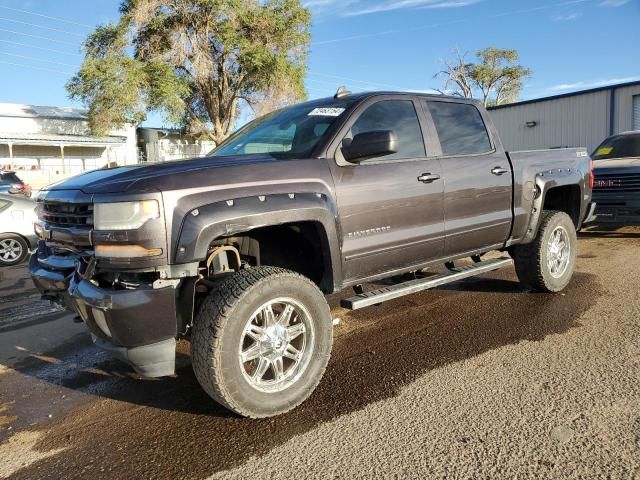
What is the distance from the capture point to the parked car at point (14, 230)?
29.3 ft

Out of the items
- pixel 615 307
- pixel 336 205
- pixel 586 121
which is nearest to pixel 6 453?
pixel 336 205

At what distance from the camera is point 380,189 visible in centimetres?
375

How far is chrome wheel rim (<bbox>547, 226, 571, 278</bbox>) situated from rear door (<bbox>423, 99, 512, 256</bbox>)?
0.93 metres

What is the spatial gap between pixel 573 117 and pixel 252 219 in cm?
2524

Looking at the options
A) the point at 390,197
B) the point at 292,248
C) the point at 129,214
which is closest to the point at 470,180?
the point at 390,197

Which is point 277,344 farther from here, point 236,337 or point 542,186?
point 542,186

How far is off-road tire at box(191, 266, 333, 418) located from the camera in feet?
9.52

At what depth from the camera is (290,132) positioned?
4016 millimetres

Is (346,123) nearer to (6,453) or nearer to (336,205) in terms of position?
(336,205)

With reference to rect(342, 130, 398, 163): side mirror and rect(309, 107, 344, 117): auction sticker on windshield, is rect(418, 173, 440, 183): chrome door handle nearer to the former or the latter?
rect(342, 130, 398, 163): side mirror

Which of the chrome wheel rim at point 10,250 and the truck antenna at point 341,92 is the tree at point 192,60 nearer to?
the chrome wheel rim at point 10,250

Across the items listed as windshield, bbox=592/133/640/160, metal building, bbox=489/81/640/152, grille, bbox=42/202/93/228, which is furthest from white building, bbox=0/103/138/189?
grille, bbox=42/202/93/228

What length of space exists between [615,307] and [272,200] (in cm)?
377

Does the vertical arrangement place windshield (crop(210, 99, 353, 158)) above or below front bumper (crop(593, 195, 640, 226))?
above
